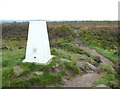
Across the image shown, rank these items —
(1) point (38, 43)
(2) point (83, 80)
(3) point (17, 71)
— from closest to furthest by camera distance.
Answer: (3) point (17, 71) → (2) point (83, 80) → (1) point (38, 43)

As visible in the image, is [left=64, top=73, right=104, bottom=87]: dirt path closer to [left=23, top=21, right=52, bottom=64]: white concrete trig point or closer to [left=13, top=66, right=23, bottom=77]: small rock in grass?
[left=23, top=21, right=52, bottom=64]: white concrete trig point

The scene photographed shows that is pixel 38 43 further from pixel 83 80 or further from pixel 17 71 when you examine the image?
pixel 83 80

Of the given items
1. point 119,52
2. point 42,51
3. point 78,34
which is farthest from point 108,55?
point 78,34

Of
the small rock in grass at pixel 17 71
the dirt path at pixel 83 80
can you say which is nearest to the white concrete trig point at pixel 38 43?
the small rock in grass at pixel 17 71

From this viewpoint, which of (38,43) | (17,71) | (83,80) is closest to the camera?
(17,71)

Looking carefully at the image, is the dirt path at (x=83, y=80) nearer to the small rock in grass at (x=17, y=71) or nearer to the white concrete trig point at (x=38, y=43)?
the white concrete trig point at (x=38, y=43)

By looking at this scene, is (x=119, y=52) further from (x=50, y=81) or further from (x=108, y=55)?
(x=50, y=81)

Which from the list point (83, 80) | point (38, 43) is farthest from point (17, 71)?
point (83, 80)

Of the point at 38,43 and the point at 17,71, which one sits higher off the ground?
the point at 38,43

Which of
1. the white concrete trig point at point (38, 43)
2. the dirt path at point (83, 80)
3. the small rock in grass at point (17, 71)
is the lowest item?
the dirt path at point (83, 80)
